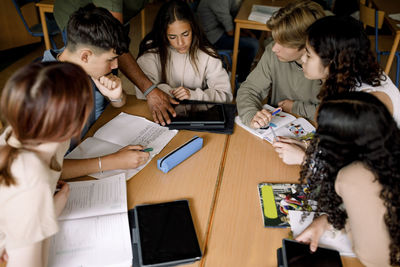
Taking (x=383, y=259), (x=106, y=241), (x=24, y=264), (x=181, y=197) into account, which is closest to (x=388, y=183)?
(x=383, y=259)

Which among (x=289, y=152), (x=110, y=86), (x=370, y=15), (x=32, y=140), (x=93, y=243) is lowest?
(x=93, y=243)

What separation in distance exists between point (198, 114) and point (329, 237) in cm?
75

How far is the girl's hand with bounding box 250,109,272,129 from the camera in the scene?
4.69 feet

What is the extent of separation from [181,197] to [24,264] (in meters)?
0.49

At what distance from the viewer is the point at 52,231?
0.80 m

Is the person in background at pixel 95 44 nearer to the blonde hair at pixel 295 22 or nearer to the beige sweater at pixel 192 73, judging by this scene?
the beige sweater at pixel 192 73

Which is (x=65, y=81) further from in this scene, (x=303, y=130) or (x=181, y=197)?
(x=303, y=130)

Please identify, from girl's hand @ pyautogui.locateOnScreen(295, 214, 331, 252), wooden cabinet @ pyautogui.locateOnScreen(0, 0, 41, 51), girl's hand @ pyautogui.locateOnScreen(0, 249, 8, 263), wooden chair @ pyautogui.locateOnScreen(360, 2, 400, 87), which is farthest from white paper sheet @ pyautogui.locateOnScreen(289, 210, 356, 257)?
wooden cabinet @ pyautogui.locateOnScreen(0, 0, 41, 51)

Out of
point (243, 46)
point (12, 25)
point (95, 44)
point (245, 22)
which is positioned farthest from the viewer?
point (12, 25)

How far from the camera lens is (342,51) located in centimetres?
122

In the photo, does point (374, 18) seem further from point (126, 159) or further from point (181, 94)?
point (126, 159)

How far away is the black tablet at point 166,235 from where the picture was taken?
884 mm

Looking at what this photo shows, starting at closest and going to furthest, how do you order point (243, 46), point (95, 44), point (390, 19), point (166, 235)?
point (166, 235) < point (95, 44) < point (390, 19) < point (243, 46)

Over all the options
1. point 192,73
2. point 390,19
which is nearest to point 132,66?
point 192,73
